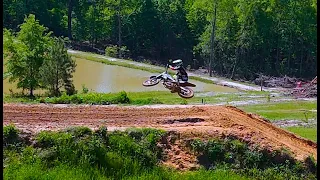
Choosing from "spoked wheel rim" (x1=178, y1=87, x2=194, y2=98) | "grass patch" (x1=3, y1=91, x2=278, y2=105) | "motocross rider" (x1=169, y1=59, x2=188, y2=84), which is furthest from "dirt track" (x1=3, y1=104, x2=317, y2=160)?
"spoked wheel rim" (x1=178, y1=87, x2=194, y2=98)

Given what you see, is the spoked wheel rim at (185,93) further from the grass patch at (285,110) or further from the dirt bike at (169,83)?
the grass patch at (285,110)

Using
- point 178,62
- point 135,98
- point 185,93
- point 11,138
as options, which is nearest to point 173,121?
point 178,62

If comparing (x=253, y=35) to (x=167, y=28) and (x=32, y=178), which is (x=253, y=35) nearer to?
(x=167, y=28)

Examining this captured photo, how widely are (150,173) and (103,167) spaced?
5.18ft

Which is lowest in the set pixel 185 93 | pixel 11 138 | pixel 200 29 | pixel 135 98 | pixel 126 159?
pixel 126 159

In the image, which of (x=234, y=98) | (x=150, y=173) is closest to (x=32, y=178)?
(x=150, y=173)

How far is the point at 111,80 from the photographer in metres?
46.0

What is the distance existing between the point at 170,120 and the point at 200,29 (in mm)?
50014

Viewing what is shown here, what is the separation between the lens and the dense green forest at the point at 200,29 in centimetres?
6078

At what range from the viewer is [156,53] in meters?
74.2

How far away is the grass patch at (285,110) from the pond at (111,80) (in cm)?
786

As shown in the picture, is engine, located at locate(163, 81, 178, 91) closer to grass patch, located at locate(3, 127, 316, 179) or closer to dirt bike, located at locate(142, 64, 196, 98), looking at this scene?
dirt bike, located at locate(142, 64, 196, 98)

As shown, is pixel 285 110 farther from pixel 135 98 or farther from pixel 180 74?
pixel 180 74

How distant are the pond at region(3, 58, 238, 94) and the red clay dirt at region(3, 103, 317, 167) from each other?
16643mm
